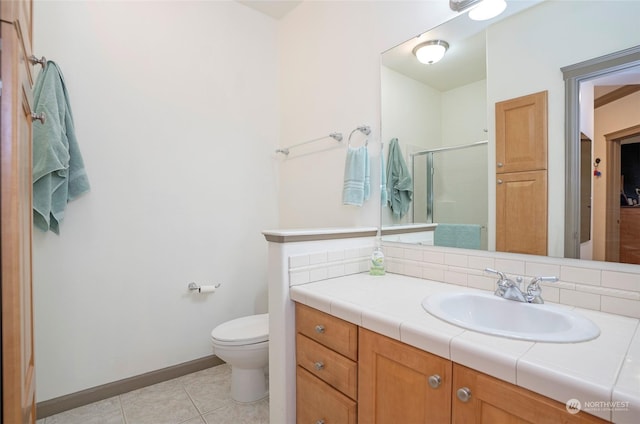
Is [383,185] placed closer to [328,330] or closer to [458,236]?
[458,236]

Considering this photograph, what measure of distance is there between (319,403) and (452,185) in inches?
45.4

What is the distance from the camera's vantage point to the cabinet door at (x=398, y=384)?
0.86m

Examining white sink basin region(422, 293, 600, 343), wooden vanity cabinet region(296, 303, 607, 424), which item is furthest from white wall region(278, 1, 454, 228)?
wooden vanity cabinet region(296, 303, 607, 424)

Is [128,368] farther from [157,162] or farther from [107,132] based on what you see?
[107,132]

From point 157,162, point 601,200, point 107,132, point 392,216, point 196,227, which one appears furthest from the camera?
point 196,227

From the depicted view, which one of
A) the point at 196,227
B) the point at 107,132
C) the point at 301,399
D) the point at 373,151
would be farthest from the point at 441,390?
the point at 107,132

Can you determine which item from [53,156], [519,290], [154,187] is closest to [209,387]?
[154,187]

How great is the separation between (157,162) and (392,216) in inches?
61.8

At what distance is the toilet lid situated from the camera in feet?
5.71

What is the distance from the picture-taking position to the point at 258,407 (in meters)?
1.80

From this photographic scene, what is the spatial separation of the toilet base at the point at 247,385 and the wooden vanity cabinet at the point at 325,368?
1.80 feet

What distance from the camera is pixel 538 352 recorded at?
749 mm

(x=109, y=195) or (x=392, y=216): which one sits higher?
(x=109, y=195)

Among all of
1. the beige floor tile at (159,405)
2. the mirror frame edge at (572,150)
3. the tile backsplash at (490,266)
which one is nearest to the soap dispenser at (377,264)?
the tile backsplash at (490,266)
